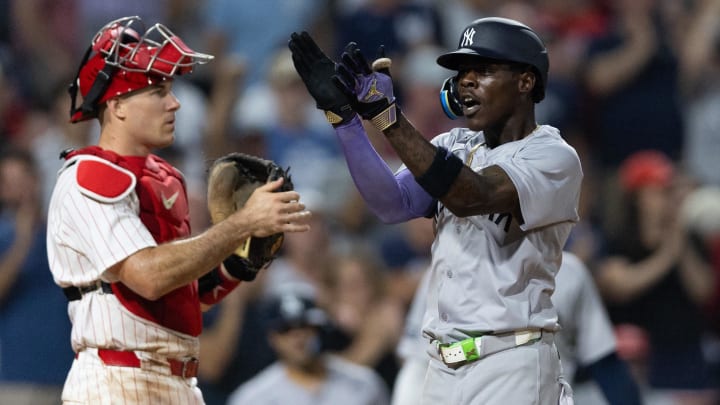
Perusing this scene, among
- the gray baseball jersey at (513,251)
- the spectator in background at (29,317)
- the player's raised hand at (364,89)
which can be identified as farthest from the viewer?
the spectator in background at (29,317)

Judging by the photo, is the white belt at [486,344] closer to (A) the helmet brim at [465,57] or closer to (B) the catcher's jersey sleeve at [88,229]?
(A) the helmet brim at [465,57]

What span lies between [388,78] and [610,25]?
6.46m

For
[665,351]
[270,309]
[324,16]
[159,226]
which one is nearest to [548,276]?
[159,226]

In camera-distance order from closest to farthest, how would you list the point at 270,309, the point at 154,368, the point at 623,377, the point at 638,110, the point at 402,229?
the point at 154,368
the point at 623,377
the point at 270,309
the point at 402,229
the point at 638,110

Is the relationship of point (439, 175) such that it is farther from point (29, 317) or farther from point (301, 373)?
point (29, 317)

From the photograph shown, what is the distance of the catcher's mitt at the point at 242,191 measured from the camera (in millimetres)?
4941

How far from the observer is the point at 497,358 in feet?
14.7

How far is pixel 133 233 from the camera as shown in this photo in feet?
14.8

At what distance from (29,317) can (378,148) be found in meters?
3.07

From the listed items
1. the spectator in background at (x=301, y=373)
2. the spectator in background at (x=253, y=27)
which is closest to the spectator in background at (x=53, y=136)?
the spectator in background at (x=253, y=27)

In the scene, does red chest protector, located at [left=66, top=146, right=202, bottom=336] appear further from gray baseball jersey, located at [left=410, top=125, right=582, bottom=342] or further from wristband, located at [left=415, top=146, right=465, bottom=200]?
wristband, located at [left=415, top=146, right=465, bottom=200]

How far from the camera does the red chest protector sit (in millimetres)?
4652

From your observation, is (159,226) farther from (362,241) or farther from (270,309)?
(362,241)

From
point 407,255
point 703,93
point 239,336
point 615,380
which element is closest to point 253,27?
point 407,255
